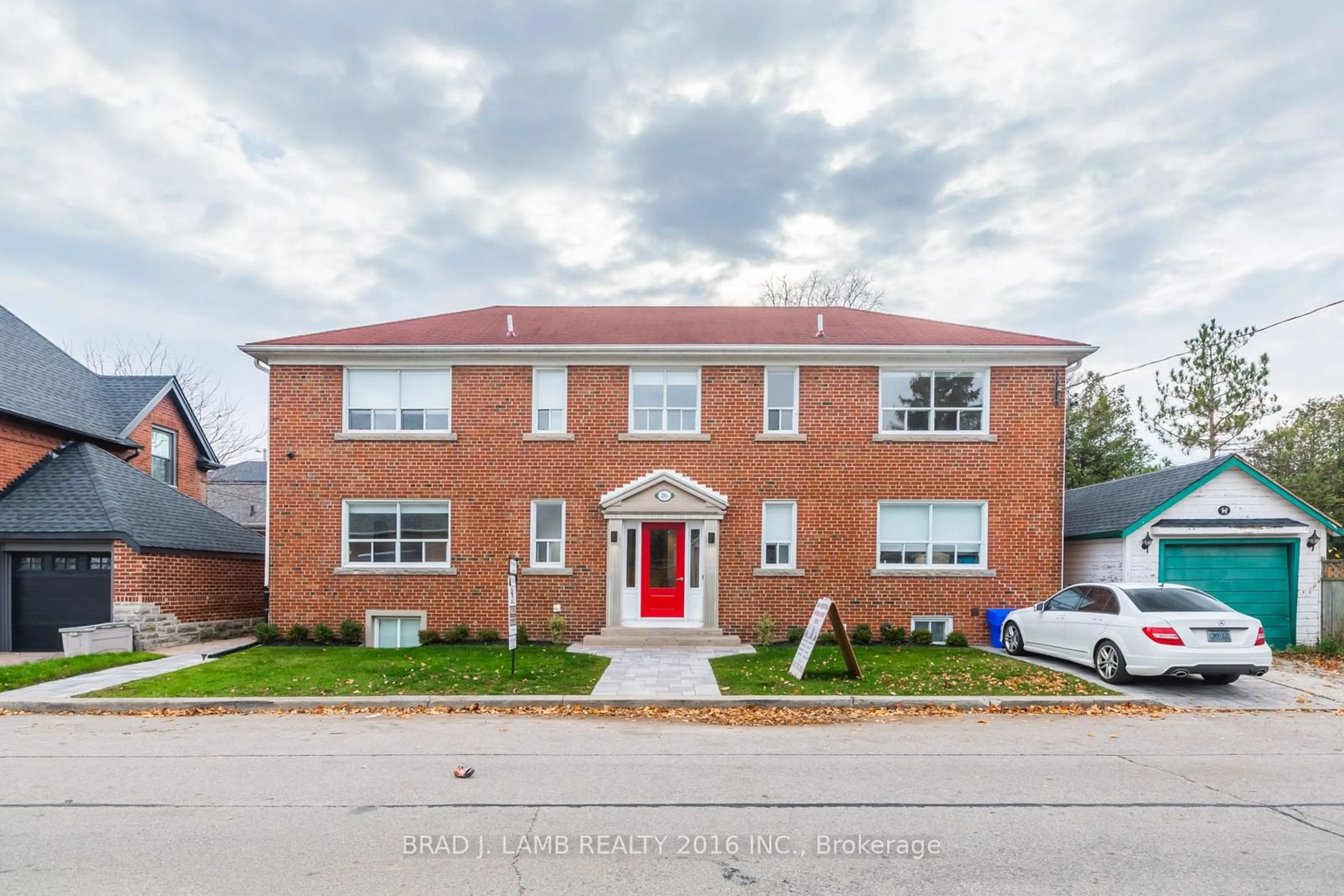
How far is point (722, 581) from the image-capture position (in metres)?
15.1

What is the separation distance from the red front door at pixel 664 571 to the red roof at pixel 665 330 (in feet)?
12.6

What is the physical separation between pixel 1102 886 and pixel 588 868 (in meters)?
A: 3.11

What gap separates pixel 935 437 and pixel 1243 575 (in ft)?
20.8

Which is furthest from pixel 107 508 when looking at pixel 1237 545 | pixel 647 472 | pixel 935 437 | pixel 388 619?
pixel 1237 545

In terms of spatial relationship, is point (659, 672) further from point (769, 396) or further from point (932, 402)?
point (932, 402)

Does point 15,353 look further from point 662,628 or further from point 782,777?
point 782,777

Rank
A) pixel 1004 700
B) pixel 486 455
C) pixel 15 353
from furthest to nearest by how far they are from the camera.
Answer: pixel 15 353, pixel 486 455, pixel 1004 700

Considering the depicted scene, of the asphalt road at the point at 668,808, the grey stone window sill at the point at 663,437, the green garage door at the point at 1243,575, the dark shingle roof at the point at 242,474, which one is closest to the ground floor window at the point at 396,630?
the grey stone window sill at the point at 663,437

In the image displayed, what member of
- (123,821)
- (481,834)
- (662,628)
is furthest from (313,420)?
(481,834)

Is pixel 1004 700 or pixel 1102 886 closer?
pixel 1102 886

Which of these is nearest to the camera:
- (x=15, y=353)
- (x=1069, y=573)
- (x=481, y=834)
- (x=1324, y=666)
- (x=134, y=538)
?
(x=481, y=834)

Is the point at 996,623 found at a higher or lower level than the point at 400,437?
lower

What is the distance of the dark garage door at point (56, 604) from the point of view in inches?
577

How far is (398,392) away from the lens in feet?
50.6
